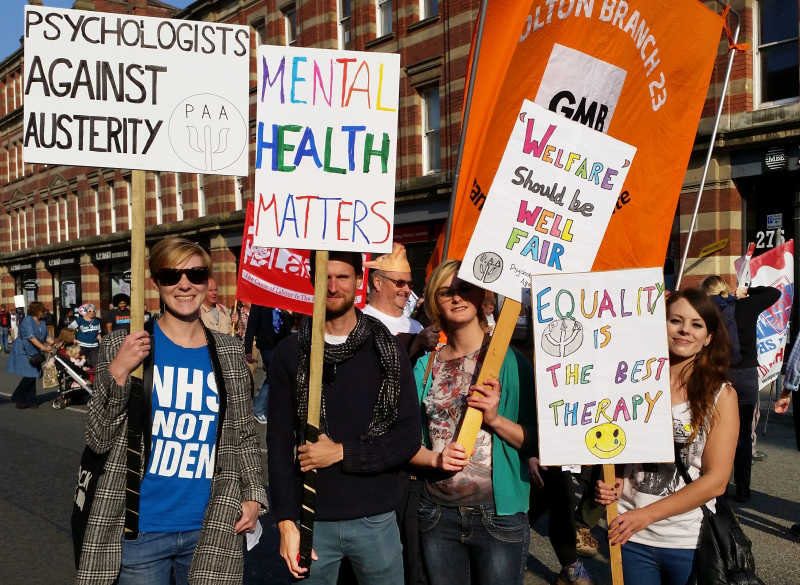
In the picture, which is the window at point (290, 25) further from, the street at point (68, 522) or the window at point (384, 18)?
the street at point (68, 522)

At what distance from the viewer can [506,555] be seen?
2756mm

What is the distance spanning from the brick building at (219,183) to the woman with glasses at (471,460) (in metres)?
2.37

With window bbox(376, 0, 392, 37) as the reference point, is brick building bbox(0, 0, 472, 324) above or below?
below

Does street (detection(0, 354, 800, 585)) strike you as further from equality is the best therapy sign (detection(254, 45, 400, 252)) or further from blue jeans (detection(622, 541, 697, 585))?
equality is the best therapy sign (detection(254, 45, 400, 252))

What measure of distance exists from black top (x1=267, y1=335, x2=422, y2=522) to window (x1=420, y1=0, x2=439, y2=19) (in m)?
16.6

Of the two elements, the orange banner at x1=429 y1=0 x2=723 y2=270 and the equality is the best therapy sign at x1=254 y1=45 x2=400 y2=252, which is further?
the orange banner at x1=429 y1=0 x2=723 y2=270

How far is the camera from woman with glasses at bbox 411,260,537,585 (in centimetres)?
276

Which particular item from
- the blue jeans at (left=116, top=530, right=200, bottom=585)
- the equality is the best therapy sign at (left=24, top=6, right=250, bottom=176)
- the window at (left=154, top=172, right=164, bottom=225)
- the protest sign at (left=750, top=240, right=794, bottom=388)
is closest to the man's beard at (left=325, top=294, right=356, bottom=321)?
the equality is the best therapy sign at (left=24, top=6, right=250, bottom=176)

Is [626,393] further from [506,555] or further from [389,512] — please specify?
[389,512]

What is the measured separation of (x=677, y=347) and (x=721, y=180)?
1122 centimetres

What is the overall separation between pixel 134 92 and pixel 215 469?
4.84 ft

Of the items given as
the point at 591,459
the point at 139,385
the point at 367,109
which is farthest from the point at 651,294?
the point at 139,385

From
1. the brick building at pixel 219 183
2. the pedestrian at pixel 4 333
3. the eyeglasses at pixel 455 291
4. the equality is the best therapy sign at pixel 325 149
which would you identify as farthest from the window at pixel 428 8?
the pedestrian at pixel 4 333

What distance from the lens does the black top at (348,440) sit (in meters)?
2.57
